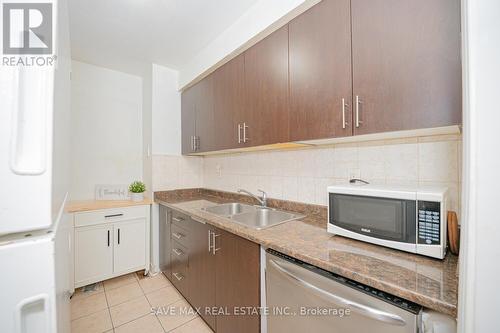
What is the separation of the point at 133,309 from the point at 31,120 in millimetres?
2024

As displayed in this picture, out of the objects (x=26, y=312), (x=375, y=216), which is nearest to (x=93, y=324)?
(x=26, y=312)

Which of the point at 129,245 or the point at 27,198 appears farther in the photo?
the point at 129,245

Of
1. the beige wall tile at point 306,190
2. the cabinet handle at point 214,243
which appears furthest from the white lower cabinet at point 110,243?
the beige wall tile at point 306,190

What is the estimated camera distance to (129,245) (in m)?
2.33

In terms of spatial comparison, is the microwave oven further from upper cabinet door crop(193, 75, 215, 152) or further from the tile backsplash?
upper cabinet door crop(193, 75, 215, 152)

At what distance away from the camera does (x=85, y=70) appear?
251 centimetres

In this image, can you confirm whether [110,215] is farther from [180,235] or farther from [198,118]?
[198,118]

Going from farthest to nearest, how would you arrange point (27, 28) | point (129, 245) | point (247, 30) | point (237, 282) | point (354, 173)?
point (129, 245)
point (247, 30)
point (354, 173)
point (237, 282)
point (27, 28)

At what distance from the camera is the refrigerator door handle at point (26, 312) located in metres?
0.45

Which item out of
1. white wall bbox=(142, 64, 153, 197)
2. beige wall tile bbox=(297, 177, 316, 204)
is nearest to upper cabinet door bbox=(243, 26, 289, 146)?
beige wall tile bbox=(297, 177, 316, 204)

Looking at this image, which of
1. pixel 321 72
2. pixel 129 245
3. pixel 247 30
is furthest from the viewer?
pixel 129 245

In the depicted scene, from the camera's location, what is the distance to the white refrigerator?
1.44 ft

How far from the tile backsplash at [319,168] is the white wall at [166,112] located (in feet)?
0.48

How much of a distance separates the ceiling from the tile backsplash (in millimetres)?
1160
